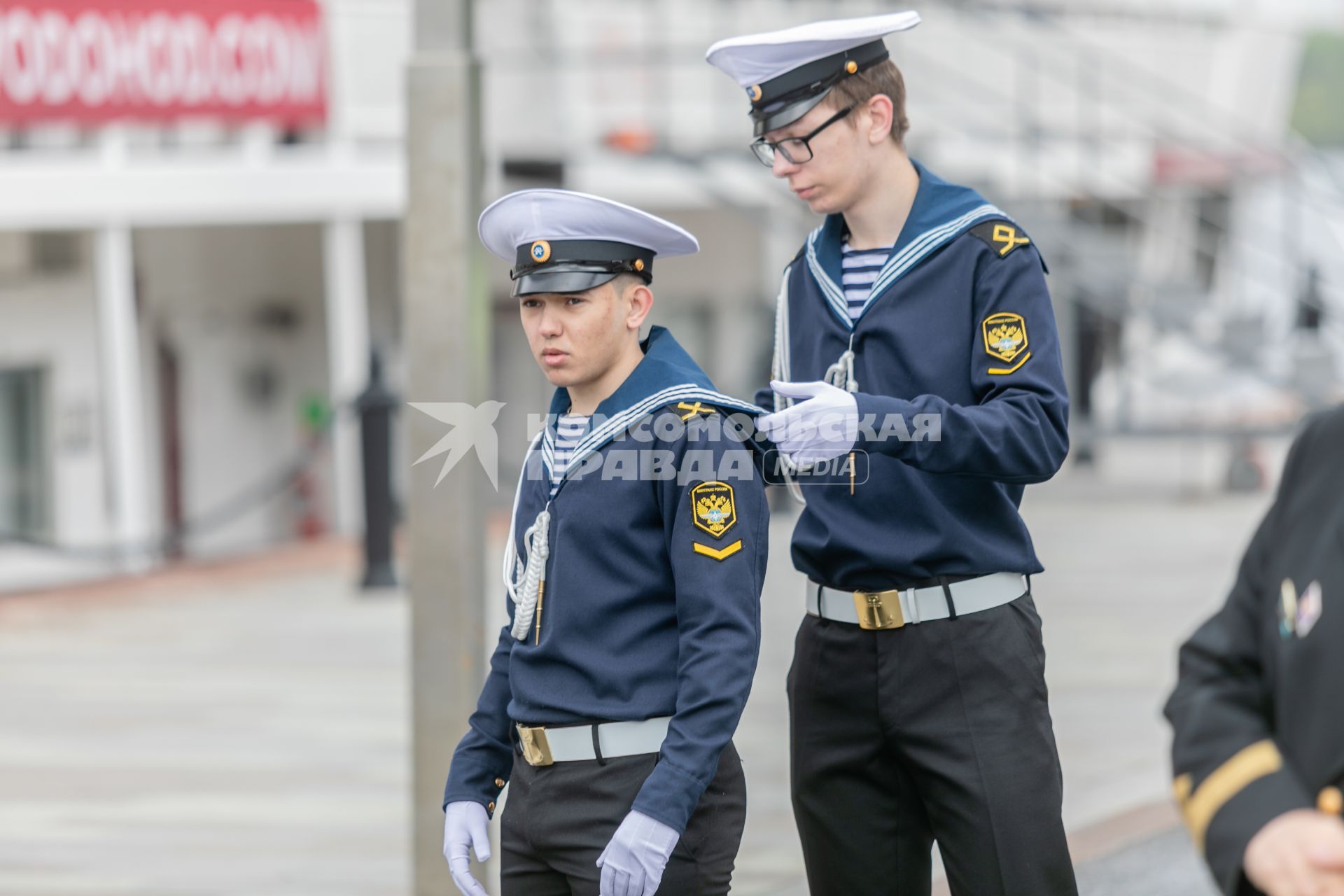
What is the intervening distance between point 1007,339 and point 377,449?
828cm

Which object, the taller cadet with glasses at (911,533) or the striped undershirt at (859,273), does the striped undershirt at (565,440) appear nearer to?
the taller cadet with glasses at (911,533)

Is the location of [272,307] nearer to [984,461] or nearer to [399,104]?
[399,104]

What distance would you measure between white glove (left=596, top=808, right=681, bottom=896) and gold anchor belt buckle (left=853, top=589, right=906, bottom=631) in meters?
0.56

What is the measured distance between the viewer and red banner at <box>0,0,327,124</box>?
12164 millimetres

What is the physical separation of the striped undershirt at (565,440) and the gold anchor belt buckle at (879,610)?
21.5 inches

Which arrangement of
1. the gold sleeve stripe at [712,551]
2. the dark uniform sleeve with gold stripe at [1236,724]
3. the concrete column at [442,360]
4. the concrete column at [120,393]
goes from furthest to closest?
the concrete column at [120,393], the concrete column at [442,360], the gold sleeve stripe at [712,551], the dark uniform sleeve with gold stripe at [1236,724]

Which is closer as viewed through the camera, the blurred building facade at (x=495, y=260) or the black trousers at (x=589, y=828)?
the black trousers at (x=589, y=828)

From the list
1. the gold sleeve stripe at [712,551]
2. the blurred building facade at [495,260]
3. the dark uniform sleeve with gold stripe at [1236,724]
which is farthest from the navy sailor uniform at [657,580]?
the blurred building facade at [495,260]

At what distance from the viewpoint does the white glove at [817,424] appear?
8.60 ft

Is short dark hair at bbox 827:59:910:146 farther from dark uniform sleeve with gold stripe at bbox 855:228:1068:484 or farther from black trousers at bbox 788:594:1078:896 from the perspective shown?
black trousers at bbox 788:594:1078:896

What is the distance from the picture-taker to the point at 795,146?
9.38 feet

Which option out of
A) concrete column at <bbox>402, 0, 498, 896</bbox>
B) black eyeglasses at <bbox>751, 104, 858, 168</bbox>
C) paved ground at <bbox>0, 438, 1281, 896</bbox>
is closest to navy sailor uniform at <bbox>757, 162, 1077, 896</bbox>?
black eyeglasses at <bbox>751, 104, 858, 168</bbox>

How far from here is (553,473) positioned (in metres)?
2.74

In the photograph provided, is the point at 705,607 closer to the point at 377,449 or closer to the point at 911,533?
the point at 911,533
